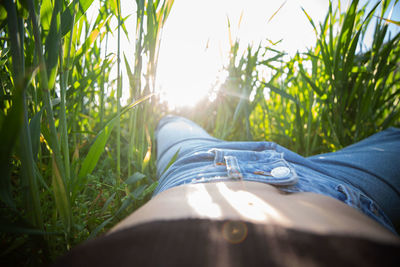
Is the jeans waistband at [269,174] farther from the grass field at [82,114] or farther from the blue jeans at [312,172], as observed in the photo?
the grass field at [82,114]

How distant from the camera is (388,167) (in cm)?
63

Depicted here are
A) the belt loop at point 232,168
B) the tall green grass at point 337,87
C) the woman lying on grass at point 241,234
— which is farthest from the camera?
the tall green grass at point 337,87

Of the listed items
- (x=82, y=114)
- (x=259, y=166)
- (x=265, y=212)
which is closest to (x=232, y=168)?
(x=259, y=166)

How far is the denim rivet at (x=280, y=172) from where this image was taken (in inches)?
16.7

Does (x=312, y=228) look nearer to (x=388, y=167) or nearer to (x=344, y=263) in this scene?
(x=344, y=263)

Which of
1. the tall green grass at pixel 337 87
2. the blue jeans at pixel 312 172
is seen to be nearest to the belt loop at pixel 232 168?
the blue jeans at pixel 312 172

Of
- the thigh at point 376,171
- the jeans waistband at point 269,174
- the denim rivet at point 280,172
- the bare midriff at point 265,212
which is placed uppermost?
the bare midriff at point 265,212

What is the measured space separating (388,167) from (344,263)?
0.62m

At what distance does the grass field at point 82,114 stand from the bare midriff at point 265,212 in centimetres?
19

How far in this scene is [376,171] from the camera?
1.99 feet

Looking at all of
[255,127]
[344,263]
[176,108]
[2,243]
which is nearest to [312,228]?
[344,263]

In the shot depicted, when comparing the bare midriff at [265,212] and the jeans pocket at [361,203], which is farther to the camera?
the jeans pocket at [361,203]

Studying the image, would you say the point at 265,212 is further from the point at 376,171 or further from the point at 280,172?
the point at 376,171

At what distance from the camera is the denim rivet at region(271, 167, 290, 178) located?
43 centimetres
